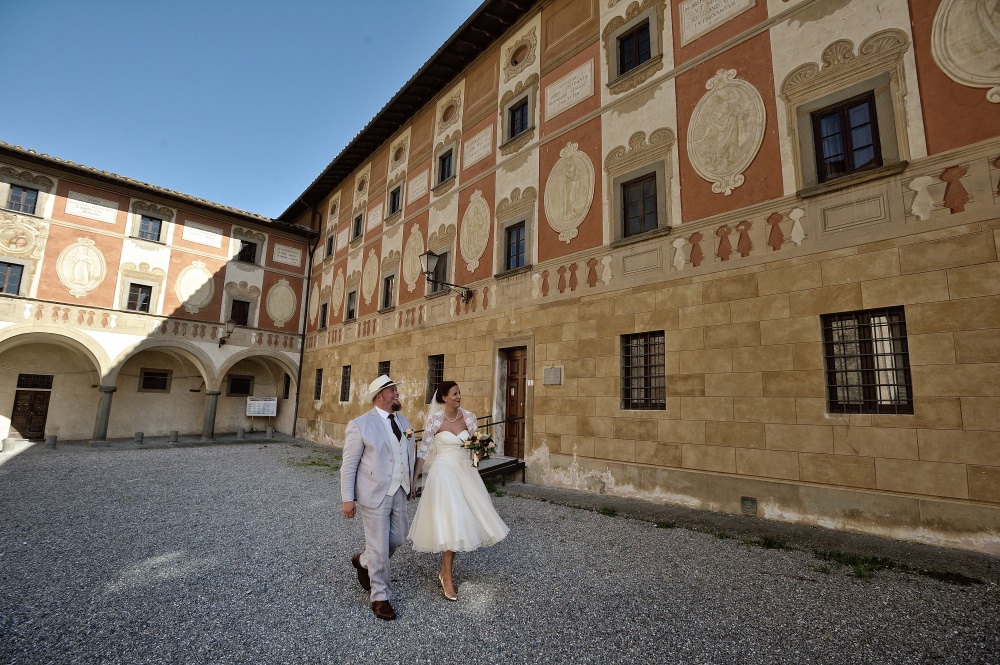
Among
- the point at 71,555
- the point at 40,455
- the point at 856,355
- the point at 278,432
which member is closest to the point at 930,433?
the point at 856,355

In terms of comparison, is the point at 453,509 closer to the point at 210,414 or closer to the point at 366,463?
the point at 366,463

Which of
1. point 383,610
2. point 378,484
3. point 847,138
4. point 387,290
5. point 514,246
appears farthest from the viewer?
point 387,290

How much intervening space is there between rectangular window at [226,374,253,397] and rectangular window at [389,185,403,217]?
12.7 metres

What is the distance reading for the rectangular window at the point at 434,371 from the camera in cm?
1337

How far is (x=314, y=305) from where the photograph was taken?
22422mm

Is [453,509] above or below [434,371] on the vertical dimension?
below

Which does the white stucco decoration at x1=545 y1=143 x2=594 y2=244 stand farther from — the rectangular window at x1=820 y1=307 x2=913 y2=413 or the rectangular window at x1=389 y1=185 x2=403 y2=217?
→ the rectangular window at x1=389 y1=185 x2=403 y2=217

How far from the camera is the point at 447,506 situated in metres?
3.95

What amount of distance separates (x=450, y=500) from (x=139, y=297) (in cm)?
2070

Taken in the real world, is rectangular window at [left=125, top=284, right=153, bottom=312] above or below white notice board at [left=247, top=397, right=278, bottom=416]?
above

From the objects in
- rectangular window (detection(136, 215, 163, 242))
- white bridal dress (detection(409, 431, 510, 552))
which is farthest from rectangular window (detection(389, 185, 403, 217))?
white bridal dress (detection(409, 431, 510, 552))

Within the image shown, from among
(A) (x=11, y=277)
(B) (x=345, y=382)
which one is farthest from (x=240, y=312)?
(A) (x=11, y=277)

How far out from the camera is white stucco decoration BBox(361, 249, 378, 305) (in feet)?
57.0

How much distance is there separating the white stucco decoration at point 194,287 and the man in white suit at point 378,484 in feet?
65.7
